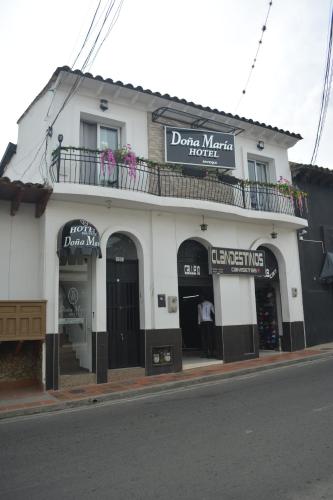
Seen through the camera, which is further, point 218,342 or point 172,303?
point 218,342

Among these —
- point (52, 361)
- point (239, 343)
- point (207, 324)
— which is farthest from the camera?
point (207, 324)

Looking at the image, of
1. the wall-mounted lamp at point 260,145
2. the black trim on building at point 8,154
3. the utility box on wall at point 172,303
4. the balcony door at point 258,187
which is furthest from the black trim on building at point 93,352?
the wall-mounted lamp at point 260,145

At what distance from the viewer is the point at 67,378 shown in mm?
10273

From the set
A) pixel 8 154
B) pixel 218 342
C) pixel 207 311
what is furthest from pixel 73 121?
→ pixel 218 342

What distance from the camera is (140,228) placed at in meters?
11.9

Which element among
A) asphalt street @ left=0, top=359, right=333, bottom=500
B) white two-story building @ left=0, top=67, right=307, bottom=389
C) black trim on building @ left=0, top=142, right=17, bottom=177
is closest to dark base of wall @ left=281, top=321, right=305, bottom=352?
white two-story building @ left=0, top=67, right=307, bottom=389

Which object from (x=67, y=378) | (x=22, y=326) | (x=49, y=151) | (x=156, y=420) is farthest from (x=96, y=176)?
(x=156, y=420)

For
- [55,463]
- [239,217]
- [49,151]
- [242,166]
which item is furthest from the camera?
[242,166]

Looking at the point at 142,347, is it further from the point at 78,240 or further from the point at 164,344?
the point at 78,240

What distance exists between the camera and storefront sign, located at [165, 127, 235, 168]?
41.8ft

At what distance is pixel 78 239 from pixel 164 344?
364 centimetres

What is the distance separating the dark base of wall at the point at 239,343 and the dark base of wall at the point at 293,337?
1588 mm

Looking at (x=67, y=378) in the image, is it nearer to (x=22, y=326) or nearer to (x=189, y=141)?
(x=22, y=326)

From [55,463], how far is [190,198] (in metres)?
8.56
